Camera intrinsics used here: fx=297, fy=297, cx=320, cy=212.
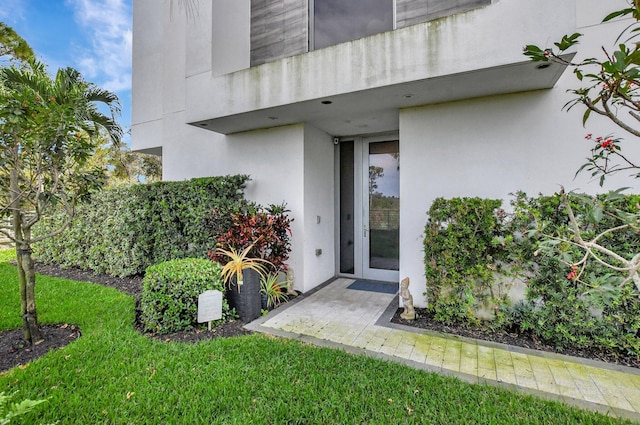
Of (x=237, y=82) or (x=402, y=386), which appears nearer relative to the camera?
(x=402, y=386)

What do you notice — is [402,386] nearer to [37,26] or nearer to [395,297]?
[395,297]

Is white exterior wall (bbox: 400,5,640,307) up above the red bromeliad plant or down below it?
above

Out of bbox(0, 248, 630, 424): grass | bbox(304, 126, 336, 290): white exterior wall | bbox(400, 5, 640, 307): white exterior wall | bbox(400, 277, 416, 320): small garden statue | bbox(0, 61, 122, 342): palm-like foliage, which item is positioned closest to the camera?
bbox(0, 248, 630, 424): grass

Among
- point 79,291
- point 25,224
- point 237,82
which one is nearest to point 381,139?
point 237,82

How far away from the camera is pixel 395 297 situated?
6.53 metres

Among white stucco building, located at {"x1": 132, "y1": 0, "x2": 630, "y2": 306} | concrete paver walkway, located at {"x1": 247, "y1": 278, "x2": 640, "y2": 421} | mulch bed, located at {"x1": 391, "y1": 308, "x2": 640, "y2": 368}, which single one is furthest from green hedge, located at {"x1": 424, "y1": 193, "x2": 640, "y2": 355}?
white stucco building, located at {"x1": 132, "y1": 0, "x2": 630, "y2": 306}

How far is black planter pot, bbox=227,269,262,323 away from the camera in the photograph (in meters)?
5.44

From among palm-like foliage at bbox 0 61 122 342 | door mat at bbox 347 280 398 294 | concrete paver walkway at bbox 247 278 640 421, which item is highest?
palm-like foliage at bbox 0 61 122 342

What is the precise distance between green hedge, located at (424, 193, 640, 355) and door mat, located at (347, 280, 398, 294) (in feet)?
5.67

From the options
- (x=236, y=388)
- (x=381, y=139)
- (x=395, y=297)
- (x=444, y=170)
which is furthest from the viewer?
(x=381, y=139)

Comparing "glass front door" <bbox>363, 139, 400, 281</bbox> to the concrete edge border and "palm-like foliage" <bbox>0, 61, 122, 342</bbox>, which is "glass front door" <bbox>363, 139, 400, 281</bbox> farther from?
"palm-like foliage" <bbox>0, 61, 122, 342</bbox>

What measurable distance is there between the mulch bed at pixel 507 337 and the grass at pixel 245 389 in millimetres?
1456

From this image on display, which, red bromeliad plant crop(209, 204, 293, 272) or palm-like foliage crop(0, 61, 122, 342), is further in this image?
red bromeliad plant crop(209, 204, 293, 272)

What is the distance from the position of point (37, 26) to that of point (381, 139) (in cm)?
1409
